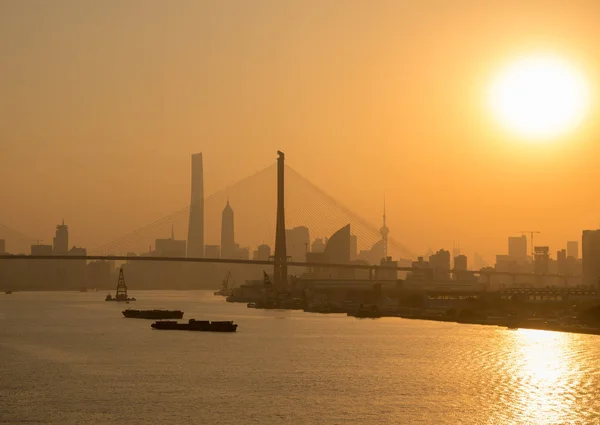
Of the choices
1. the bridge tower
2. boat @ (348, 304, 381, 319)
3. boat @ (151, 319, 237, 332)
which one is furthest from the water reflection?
the bridge tower

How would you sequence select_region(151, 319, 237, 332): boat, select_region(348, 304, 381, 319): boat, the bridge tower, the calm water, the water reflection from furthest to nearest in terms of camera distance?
the bridge tower → select_region(348, 304, 381, 319): boat → select_region(151, 319, 237, 332): boat → the water reflection → the calm water

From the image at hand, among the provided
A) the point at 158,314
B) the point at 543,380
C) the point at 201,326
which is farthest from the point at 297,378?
the point at 158,314

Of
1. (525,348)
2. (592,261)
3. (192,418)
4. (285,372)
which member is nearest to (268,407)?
(192,418)

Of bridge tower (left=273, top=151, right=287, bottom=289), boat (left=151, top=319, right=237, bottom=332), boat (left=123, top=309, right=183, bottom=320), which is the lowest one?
boat (left=151, top=319, right=237, bottom=332)

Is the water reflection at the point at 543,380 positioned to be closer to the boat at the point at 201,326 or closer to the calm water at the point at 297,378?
the calm water at the point at 297,378

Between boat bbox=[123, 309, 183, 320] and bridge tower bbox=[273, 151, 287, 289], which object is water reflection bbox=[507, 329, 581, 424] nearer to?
boat bbox=[123, 309, 183, 320]
